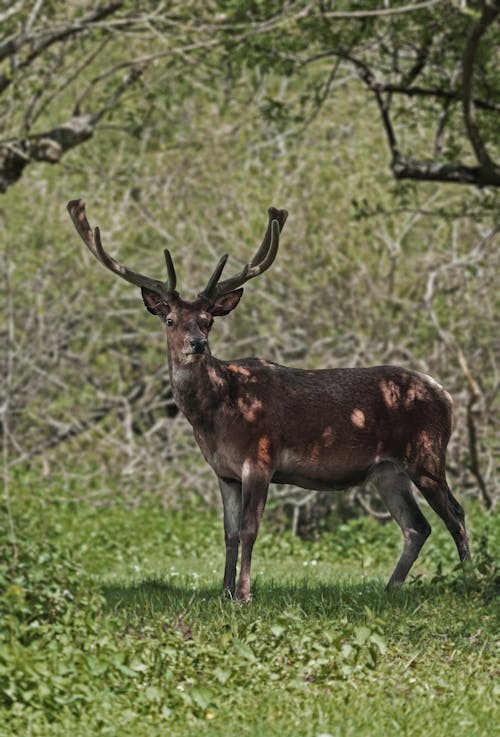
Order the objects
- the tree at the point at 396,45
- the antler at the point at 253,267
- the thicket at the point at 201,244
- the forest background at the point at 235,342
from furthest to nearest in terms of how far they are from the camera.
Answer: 1. the thicket at the point at 201,244
2. the tree at the point at 396,45
3. the antler at the point at 253,267
4. the forest background at the point at 235,342

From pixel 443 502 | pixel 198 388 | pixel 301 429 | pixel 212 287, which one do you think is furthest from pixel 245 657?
pixel 443 502

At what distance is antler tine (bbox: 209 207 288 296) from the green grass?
221cm

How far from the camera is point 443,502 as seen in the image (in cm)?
1045

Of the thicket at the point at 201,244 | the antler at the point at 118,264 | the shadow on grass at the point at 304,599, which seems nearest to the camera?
the shadow on grass at the point at 304,599

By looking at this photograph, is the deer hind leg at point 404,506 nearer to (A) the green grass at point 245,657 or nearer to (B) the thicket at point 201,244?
(A) the green grass at point 245,657

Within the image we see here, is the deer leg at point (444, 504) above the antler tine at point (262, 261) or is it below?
below

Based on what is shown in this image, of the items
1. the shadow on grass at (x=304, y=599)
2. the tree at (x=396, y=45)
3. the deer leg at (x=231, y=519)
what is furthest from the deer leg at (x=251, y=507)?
the tree at (x=396, y=45)

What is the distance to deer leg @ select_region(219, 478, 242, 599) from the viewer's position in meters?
9.84

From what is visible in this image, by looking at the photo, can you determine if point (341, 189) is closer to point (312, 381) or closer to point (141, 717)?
point (312, 381)

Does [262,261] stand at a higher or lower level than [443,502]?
higher

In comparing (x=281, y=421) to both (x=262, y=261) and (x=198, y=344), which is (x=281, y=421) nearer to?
(x=198, y=344)

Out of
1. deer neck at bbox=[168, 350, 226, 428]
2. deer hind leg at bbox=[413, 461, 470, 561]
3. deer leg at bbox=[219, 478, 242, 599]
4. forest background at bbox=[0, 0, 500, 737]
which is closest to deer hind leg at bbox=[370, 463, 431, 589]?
deer hind leg at bbox=[413, 461, 470, 561]

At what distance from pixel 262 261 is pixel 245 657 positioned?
3663mm

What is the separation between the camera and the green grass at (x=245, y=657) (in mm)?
6531
